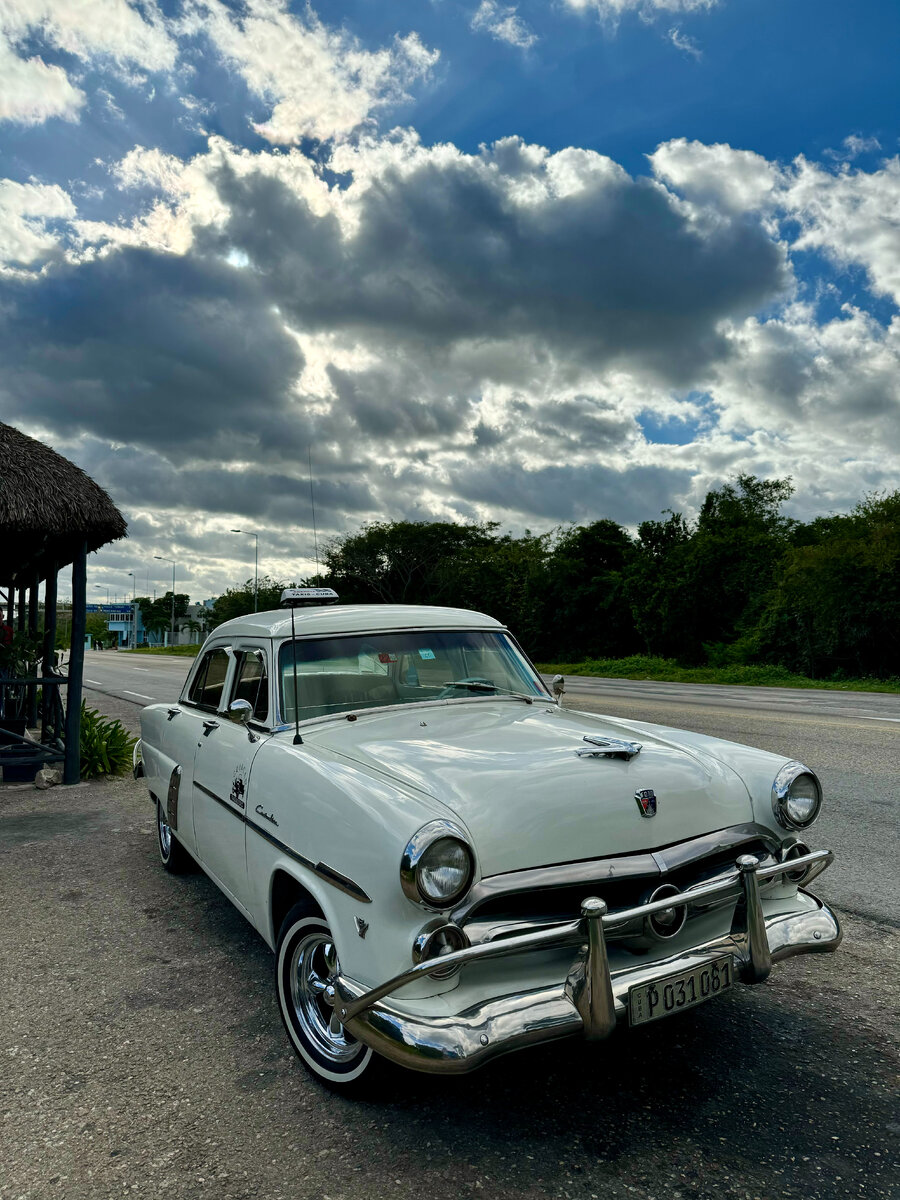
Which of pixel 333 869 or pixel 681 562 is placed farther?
pixel 681 562

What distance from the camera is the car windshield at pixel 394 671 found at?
3.70 metres

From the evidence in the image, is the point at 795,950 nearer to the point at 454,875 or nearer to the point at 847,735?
the point at 454,875

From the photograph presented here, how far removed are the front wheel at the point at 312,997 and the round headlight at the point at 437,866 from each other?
51 centimetres

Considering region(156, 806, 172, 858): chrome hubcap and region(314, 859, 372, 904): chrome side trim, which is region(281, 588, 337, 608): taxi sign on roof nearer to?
region(314, 859, 372, 904): chrome side trim

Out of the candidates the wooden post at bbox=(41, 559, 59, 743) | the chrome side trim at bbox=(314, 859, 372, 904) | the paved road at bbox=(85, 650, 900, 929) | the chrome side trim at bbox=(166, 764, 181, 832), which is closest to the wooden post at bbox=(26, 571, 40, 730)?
the wooden post at bbox=(41, 559, 59, 743)

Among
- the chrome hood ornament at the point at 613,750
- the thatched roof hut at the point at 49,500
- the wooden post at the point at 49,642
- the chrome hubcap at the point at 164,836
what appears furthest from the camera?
the wooden post at the point at 49,642

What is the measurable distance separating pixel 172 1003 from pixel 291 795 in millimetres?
1202

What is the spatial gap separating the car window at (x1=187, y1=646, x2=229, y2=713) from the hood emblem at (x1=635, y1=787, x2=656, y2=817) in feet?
7.79

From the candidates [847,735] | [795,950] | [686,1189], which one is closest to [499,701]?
[795,950]

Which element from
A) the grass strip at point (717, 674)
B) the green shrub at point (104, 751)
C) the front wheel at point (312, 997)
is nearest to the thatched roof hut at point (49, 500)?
the green shrub at point (104, 751)

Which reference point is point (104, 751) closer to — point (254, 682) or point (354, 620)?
point (254, 682)

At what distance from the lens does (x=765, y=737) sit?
1047 centimetres

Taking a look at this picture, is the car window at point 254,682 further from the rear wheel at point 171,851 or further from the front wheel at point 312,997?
the rear wheel at point 171,851

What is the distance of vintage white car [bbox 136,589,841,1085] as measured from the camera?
2342 millimetres
